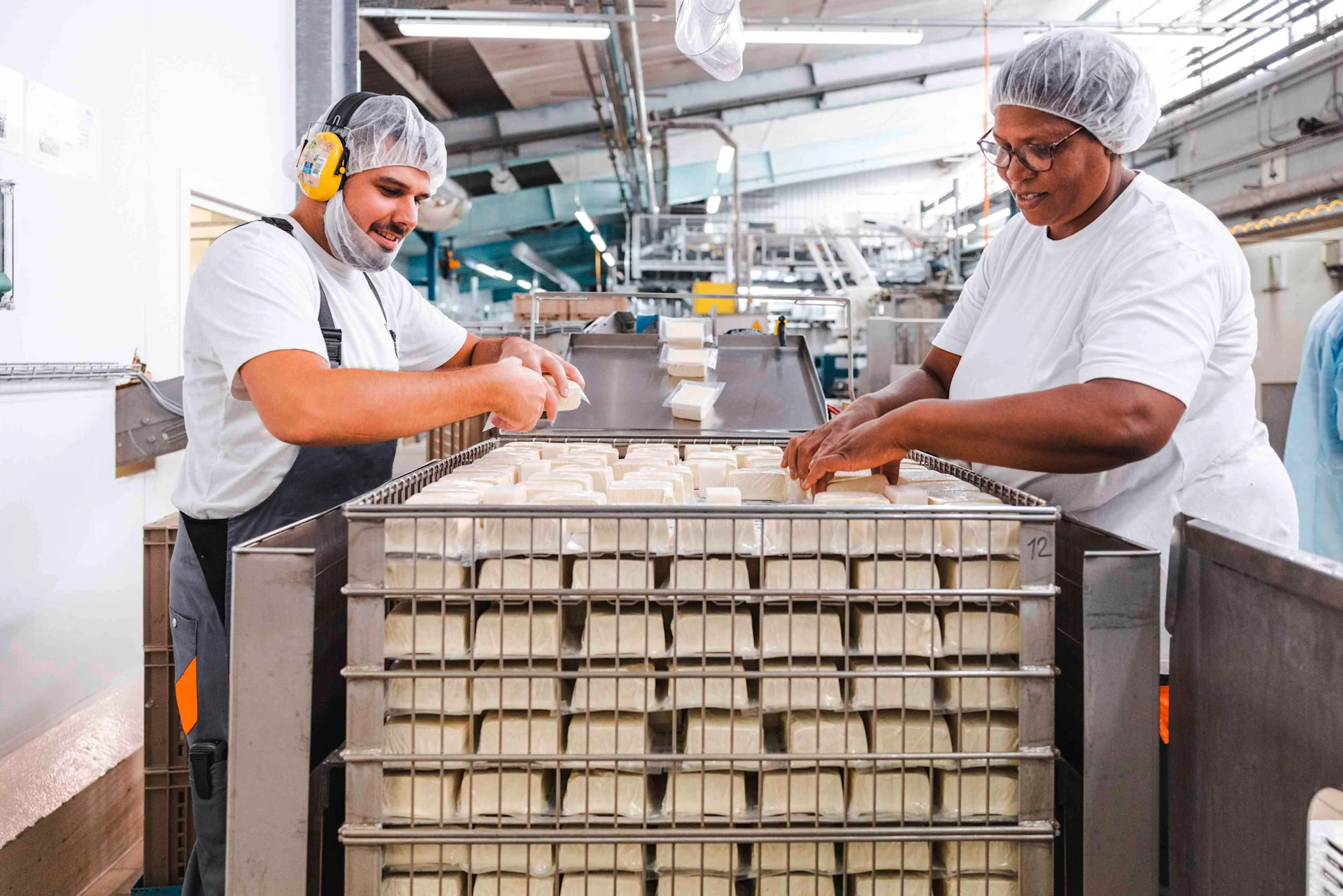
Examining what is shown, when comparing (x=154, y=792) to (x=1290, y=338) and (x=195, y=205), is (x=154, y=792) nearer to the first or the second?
(x=195, y=205)

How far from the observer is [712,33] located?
2.90 m

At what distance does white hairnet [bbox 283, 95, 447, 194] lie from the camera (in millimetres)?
1554

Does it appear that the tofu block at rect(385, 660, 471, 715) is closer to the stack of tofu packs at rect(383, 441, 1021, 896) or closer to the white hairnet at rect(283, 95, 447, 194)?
the stack of tofu packs at rect(383, 441, 1021, 896)

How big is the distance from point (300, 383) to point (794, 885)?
2.92 feet

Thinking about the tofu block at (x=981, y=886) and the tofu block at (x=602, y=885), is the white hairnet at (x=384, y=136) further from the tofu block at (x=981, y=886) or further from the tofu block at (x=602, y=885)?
the tofu block at (x=981, y=886)

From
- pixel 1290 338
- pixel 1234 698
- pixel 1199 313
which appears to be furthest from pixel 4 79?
pixel 1290 338

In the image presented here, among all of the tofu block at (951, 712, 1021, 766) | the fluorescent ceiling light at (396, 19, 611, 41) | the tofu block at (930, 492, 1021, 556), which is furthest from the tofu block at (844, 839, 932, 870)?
the fluorescent ceiling light at (396, 19, 611, 41)

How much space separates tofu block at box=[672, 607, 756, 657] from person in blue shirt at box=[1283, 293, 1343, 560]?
3.15 m

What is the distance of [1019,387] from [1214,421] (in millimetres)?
278

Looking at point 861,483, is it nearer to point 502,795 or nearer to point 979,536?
point 979,536

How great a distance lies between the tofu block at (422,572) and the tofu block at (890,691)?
42 centimetres

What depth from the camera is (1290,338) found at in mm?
7133

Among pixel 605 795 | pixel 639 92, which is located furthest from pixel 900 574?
pixel 639 92

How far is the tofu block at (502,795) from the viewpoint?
92 cm
